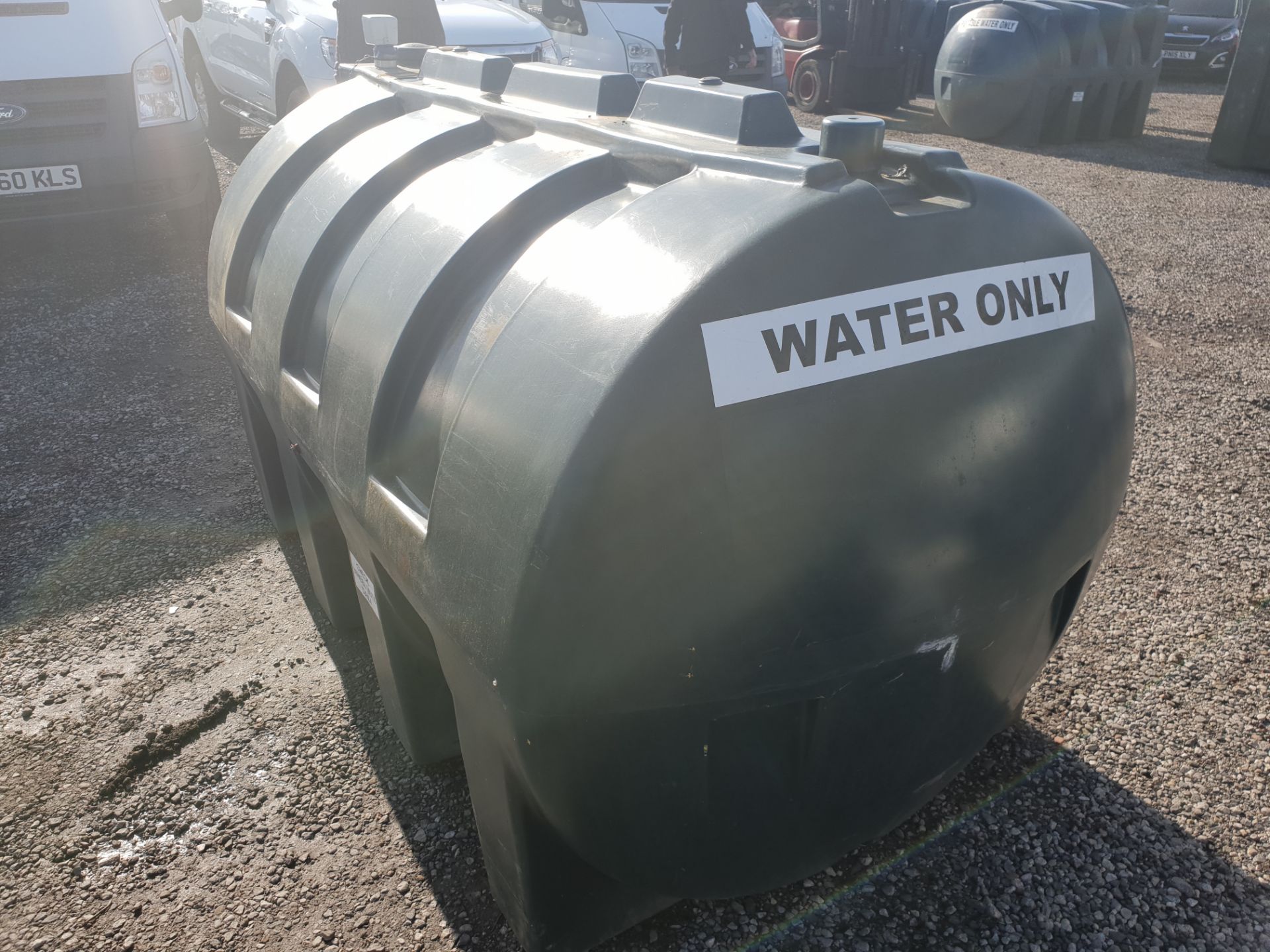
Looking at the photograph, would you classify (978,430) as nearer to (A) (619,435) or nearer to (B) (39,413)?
(A) (619,435)

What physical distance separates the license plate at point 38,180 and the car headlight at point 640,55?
512 centimetres

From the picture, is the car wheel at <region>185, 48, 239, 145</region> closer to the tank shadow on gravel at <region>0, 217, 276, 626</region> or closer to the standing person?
the tank shadow on gravel at <region>0, 217, 276, 626</region>

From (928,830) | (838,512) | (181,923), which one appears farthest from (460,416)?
(928,830)

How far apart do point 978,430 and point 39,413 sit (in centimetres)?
441

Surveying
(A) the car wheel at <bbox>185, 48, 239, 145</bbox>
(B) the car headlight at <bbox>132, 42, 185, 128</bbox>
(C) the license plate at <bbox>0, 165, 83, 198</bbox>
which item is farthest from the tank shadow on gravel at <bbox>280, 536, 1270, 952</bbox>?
(A) the car wheel at <bbox>185, 48, 239, 145</bbox>

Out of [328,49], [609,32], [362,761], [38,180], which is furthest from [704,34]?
[362,761]

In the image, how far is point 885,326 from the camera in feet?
4.75

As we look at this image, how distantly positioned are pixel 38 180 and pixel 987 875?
6059mm

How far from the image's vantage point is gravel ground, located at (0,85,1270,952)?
203 cm

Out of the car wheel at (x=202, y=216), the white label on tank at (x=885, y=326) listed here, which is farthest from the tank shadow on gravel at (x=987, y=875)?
the car wheel at (x=202, y=216)

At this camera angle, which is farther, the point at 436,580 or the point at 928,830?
the point at 928,830

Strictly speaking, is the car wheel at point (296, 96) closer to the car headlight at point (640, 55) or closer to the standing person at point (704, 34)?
the standing person at point (704, 34)

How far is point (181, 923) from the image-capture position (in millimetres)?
2033

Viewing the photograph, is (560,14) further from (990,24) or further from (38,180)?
(38,180)
